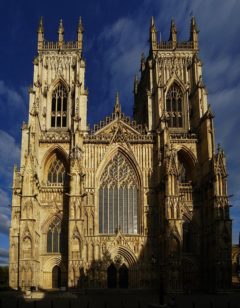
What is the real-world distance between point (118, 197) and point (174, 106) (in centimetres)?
1174

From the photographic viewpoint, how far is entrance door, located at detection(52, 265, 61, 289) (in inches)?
1508

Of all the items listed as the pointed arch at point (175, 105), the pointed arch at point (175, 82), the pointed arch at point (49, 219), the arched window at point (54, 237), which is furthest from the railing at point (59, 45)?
the arched window at point (54, 237)

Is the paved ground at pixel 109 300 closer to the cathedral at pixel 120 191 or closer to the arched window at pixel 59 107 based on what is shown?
the cathedral at pixel 120 191

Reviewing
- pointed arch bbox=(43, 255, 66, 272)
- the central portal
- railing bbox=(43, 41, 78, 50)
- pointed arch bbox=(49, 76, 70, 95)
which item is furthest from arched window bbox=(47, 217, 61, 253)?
railing bbox=(43, 41, 78, 50)

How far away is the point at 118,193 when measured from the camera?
40.8 meters

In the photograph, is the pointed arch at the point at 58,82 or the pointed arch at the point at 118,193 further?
the pointed arch at the point at 58,82

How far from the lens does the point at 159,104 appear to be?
143 ft

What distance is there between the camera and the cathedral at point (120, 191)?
118ft

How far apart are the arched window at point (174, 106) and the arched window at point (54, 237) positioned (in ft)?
50.0

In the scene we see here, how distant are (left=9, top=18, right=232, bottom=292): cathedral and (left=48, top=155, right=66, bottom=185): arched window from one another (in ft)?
0.32

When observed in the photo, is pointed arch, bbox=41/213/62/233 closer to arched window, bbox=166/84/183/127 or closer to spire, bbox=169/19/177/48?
arched window, bbox=166/84/183/127

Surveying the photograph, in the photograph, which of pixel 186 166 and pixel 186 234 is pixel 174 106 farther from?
pixel 186 234

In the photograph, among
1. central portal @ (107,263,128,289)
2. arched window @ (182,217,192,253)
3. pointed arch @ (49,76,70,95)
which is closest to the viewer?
central portal @ (107,263,128,289)

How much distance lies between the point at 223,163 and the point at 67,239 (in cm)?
1545
